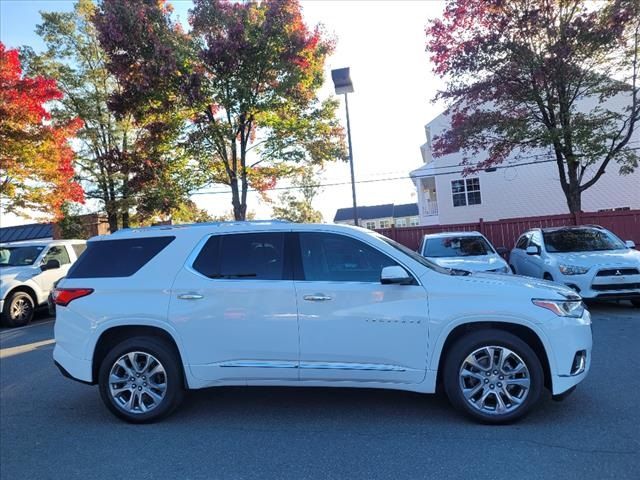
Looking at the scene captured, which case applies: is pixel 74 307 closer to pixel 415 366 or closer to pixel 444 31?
pixel 415 366

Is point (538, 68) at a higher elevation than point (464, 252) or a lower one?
higher

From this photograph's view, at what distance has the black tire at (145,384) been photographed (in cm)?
446

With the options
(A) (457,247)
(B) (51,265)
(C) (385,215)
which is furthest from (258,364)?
(C) (385,215)

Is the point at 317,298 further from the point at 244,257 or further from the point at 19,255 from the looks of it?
Result: the point at 19,255

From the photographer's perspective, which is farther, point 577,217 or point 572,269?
point 577,217

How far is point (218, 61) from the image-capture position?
13500mm

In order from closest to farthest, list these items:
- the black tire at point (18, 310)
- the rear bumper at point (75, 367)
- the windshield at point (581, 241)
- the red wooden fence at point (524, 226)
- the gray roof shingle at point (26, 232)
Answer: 1. the rear bumper at point (75, 367)
2. the windshield at point (581, 241)
3. the black tire at point (18, 310)
4. the red wooden fence at point (524, 226)
5. the gray roof shingle at point (26, 232)

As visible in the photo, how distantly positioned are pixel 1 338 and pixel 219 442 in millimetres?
7774

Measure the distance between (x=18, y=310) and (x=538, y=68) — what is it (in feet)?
43.8

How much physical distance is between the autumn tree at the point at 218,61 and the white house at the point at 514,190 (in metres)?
13.2

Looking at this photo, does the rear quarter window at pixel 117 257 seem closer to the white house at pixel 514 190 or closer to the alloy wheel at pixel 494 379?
the alloy wheel at pixel 494 379

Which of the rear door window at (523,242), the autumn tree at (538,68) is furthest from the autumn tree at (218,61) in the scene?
the rear door window at (523,242)

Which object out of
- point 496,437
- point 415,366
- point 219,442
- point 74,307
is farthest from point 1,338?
point 496,437

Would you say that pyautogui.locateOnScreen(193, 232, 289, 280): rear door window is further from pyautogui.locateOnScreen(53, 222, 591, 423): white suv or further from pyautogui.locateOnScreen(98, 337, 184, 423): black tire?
pyautogui.locateOnScreen(98, 337, 184, 423): black tire
